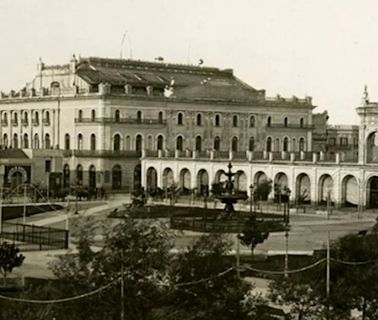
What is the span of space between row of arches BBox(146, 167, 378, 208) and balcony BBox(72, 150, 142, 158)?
10.9 ft

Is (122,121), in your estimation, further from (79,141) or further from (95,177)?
(95,177)

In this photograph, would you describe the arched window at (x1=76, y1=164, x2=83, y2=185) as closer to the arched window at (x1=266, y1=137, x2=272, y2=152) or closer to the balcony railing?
the balcony railing

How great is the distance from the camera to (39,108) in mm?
89062

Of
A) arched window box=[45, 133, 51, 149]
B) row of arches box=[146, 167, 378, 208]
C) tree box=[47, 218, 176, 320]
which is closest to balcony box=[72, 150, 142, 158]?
row of arches box=[146, 167, 378, 208]

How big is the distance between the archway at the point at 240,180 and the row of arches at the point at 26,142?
2065 cm

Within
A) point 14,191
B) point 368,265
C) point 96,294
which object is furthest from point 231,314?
point 14,191

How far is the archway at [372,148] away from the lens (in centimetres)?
6656

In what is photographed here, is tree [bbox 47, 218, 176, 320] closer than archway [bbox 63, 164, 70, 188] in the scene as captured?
Yes

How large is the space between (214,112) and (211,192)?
2081 cm

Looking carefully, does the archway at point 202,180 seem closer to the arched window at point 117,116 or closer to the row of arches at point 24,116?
the arched window at point 117,116

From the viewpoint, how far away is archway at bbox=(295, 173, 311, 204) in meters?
70.2

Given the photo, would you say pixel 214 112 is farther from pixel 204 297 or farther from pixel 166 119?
pixel 204 297

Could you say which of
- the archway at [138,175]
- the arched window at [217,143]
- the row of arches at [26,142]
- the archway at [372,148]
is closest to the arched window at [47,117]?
the row of arches at [26,142]

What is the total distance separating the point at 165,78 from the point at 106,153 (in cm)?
1295
